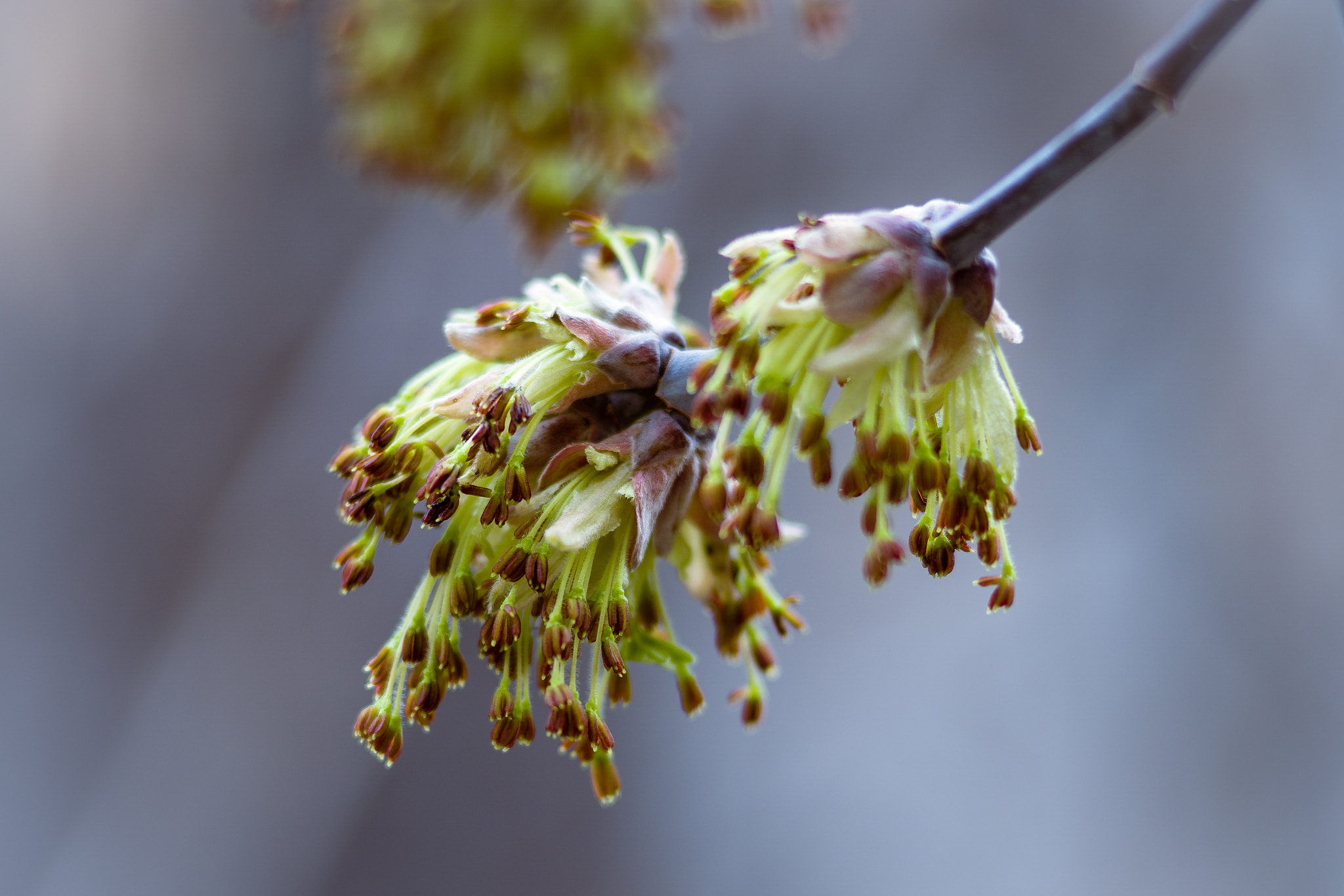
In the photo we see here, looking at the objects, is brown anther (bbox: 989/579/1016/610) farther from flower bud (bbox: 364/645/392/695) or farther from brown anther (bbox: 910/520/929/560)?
flower bud (bbox: 364/645/392/695)

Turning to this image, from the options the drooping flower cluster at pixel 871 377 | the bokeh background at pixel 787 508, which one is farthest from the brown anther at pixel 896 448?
the bokeh background at pixel 787 508

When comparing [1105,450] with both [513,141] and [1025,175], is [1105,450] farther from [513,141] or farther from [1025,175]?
[1025,175]

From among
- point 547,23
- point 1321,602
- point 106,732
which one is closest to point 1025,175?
point 547,23

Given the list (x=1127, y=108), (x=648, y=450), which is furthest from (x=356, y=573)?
(x=1127, y=108)

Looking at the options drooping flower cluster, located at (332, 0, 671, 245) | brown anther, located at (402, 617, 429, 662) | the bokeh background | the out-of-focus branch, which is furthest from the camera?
the bokeh background

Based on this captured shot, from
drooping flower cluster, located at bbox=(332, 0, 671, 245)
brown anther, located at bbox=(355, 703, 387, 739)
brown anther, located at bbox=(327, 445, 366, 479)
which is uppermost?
drooping flower cluster, located at bbox=(332, 0, 671, 245)

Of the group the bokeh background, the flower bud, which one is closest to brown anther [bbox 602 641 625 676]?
the flower bud
